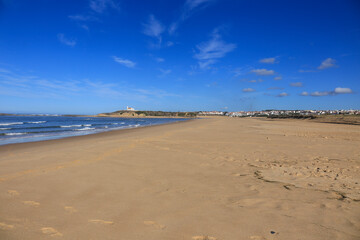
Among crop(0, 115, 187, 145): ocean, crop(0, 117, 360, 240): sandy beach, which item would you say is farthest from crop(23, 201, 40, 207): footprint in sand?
crop(0, 115, 187, 145): ocean

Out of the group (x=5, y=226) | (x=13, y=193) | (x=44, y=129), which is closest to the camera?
(x=5, y=226)

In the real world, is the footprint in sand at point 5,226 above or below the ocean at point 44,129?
above

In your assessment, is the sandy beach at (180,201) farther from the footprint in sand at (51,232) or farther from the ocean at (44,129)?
the ocean at (44,129)

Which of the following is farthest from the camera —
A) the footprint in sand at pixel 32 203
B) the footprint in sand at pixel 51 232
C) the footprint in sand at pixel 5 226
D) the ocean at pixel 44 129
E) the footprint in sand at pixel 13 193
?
the ocean at pixel 44 129

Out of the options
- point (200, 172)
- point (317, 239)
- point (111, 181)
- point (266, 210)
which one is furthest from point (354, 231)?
point (111, 181)

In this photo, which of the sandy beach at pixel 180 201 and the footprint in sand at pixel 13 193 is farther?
the footprint in sand at pixel 13 193

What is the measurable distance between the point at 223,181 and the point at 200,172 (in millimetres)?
931

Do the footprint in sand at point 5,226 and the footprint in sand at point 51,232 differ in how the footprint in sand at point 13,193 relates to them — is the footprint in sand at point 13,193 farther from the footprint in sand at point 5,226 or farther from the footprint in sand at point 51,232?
the footprint in sand at point 51,232

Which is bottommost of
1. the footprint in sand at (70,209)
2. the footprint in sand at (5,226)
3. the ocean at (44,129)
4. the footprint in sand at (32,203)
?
the ocean at (44,129)

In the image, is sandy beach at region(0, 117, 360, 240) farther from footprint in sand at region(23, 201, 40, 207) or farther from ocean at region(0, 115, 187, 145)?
ocean at region(0, 115, 187, 145)

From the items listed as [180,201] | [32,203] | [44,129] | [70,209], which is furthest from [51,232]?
[44,129]

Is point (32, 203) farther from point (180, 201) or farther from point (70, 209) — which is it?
point (180, 201)

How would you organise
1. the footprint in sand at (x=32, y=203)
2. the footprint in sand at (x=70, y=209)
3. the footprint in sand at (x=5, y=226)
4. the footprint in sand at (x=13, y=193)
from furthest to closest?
the footprint in sand at (x=13, y=193)
the footprint in sand at (x=32, y=203)
the footprint in sand at (x=70, y=209)
the footprint in sand at (x=5, y=226)

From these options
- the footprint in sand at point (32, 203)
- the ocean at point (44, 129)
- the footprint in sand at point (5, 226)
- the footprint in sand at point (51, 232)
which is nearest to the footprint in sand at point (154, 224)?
the footprint in sand at point (51, 232)
